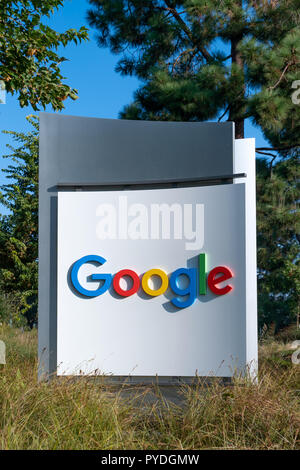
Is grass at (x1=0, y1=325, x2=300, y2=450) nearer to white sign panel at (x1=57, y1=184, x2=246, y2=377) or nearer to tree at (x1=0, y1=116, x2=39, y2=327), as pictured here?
white sign panel at (x1=57, y1=184, x2=246, y2=377)

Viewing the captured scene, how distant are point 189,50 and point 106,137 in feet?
21.1

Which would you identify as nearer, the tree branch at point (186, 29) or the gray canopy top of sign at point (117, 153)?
the gray canopy top of sign at point (117, 153)

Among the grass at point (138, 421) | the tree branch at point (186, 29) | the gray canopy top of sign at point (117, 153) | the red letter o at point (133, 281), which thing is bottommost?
the grass at point (138, 421)

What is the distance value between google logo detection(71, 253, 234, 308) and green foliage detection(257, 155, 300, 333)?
5872 millimetres

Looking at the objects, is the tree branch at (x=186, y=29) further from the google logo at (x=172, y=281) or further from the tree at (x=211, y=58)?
the google logo at (x=172, y=281)

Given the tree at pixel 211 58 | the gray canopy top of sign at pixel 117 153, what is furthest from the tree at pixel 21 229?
the gray canopy top of sign at pixel 117 153

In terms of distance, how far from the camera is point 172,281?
563 centimetres

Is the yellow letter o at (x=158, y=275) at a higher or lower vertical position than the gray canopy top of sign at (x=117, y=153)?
lower

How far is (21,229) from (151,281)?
26.1 feet

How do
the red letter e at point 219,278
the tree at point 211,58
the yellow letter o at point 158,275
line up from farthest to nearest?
the tree at point 211,58 < the yellow letter o at point 158,275 < the red letter e at point 219,278

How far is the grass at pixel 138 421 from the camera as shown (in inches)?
123

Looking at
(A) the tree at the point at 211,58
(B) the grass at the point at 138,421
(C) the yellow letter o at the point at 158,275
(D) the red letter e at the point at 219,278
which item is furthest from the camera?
(A) the tree at the point at 211,58

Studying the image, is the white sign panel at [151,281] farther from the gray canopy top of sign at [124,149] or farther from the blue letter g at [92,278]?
the gray canopy top of sign at [124,149]

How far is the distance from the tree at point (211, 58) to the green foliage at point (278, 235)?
88 centimetres
